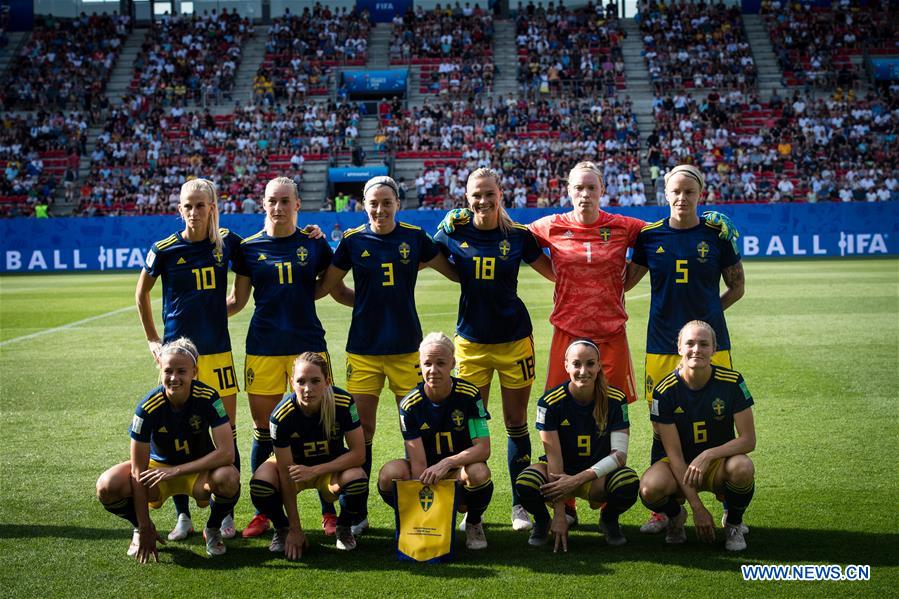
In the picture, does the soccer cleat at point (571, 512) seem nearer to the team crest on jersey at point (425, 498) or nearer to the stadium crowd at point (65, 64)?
the team crest on jersey at point (425, 498)

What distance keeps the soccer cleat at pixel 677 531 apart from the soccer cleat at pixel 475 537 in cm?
104

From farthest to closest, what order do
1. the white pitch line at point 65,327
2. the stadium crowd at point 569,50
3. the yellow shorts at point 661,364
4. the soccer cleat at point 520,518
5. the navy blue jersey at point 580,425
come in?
the stadium crowd at point 569,50, the white pitch line at point 65,327, the yellow shorts at point 661,364, the soccer cleat at point 520,518, the navy blue jersey at point 580,425

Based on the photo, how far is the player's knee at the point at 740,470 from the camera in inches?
194

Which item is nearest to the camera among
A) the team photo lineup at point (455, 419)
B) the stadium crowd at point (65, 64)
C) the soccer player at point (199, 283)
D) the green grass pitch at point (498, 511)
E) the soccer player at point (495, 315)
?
the green grass pitch at point (498, 511)

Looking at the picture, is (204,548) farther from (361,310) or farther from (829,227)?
(829,227)

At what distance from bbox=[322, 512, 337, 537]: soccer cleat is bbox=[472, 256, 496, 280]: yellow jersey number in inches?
69.4

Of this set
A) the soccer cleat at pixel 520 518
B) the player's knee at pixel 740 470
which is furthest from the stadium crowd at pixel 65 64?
the player's knee at pixel 740 470

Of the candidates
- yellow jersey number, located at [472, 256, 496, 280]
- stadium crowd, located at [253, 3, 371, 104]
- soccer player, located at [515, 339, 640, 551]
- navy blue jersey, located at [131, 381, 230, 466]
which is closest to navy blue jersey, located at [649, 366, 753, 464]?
soccer player, located at [515, 339, 640, 551]

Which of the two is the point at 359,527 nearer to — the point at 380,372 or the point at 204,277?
the point at 380,372

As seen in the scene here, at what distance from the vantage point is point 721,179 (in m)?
32.6

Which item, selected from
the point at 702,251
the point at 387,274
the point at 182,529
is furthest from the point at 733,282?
the point at 182,529

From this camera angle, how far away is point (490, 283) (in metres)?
5.79

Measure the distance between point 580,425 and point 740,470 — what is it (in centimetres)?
91

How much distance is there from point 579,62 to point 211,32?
17.4 metres
